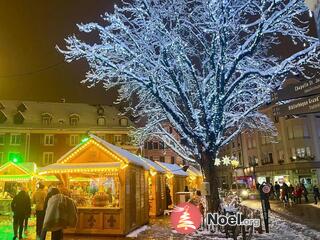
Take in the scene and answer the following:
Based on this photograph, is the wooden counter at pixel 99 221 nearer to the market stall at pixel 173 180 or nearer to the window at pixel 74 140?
the market stall at pixel 173 180

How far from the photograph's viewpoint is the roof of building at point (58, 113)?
163 feet

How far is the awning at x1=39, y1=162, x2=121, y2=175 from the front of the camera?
1466 cm

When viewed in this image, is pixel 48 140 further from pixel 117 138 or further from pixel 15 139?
pixel 117 138

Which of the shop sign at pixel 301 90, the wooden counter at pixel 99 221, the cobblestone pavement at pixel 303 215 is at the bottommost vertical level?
the cobblestone pavement at pixel 303 215

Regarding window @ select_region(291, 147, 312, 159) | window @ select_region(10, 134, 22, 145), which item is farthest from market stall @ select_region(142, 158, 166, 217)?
window @ select_region(291, 147, 312, 159)

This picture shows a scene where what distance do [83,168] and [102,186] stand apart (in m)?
2.05

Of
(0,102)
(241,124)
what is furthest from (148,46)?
(0,102)

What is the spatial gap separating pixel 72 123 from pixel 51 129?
351 cm

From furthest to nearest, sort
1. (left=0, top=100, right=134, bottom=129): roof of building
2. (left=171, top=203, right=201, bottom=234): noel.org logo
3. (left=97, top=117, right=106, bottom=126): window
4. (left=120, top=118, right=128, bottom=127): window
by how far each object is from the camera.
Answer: (left=120, top=118, right=128, bottom=127): window < (left=97, top=117, right=106, bottom=126): window < (left=0, top=100, right=134, bottom=129): roof of building < (left=171, top=203, right=201, bottom=234): noel.org logo

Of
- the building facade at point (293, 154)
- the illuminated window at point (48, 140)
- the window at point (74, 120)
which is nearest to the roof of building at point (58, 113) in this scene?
the window at point (74, 120)

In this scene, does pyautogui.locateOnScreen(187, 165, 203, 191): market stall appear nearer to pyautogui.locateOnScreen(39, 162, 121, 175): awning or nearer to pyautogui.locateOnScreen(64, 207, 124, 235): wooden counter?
pyautogui.locateOnScreen(64, 207, 124, 235): wooden counter

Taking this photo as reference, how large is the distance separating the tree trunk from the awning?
3722 millimetres

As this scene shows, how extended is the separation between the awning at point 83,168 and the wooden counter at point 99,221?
170 cm

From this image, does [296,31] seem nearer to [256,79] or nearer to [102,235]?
[256,79]
